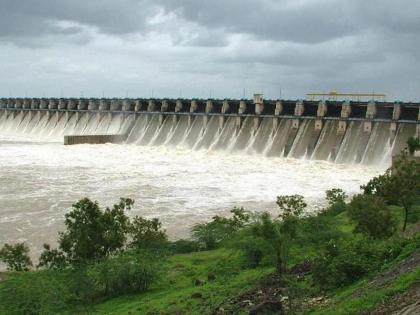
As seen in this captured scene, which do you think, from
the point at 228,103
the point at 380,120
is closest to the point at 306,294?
the point at 380,120

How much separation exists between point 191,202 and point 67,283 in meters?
11.9

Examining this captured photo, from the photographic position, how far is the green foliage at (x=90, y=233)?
14375 mm

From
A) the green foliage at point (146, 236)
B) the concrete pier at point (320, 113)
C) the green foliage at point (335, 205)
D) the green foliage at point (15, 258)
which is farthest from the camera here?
the concrete pier at point (320, 113)

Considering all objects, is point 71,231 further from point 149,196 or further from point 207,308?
point 149,196

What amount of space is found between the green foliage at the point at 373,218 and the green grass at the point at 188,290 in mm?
2533

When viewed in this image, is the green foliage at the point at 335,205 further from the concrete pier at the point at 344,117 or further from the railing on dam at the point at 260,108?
the concrete pier at the point at 344,117

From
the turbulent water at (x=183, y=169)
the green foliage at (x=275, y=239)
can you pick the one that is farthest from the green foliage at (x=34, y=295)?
the turbulent water at (x=183, y=169)

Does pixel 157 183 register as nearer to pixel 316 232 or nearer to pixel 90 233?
pixel 90 233

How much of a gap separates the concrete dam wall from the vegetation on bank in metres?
16.8

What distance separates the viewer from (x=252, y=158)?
37.7 meters

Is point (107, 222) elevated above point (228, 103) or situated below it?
below

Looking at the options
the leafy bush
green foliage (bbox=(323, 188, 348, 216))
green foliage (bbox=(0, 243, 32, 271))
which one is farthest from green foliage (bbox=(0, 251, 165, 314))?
green foliage (bbox=(323, 188, 348, 216))

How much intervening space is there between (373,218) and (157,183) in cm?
1746

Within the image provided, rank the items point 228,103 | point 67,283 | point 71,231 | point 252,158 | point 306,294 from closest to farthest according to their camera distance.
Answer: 1. point 306,294
2. point 67,283
3. point 71,231
4. point 252,158
5. point 228,103
